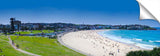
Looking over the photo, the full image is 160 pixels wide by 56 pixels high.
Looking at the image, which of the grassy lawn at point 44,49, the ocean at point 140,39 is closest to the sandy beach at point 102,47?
the grassy lawn at point 44,49

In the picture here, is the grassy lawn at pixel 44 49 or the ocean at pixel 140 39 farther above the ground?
the grassy lawn at pixel 44 49

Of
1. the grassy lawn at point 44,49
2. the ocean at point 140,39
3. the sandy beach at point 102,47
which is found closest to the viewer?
the grassy lawn at point 44,49

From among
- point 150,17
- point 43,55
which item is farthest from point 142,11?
point 43,55

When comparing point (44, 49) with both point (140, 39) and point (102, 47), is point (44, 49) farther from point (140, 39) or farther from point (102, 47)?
point (140, 39)

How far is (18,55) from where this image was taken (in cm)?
2362

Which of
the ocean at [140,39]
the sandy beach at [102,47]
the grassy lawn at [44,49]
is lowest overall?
the ocean at [140,39]

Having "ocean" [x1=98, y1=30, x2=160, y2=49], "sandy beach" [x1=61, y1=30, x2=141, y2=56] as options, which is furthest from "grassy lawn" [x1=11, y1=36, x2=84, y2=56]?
"ocean" [x1=98, y1=30, x2=160, y2=49]

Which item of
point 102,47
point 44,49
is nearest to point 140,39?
point 102,47

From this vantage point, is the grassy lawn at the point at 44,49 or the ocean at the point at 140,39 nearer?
the grassy lawn at the point at 44,49

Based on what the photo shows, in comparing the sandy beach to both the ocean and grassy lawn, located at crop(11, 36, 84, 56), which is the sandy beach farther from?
the ocean

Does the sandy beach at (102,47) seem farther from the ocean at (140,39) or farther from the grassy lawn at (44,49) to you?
the ocean at (140,39)

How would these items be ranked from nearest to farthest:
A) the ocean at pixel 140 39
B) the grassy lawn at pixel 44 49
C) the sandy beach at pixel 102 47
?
the grassy lawn at pixel 44 49
the sandy beach at pixel 102 47
the ocean at pixel 140 39

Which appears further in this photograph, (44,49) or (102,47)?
(102,47)

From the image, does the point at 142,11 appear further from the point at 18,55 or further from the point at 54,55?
the point at 54,55
